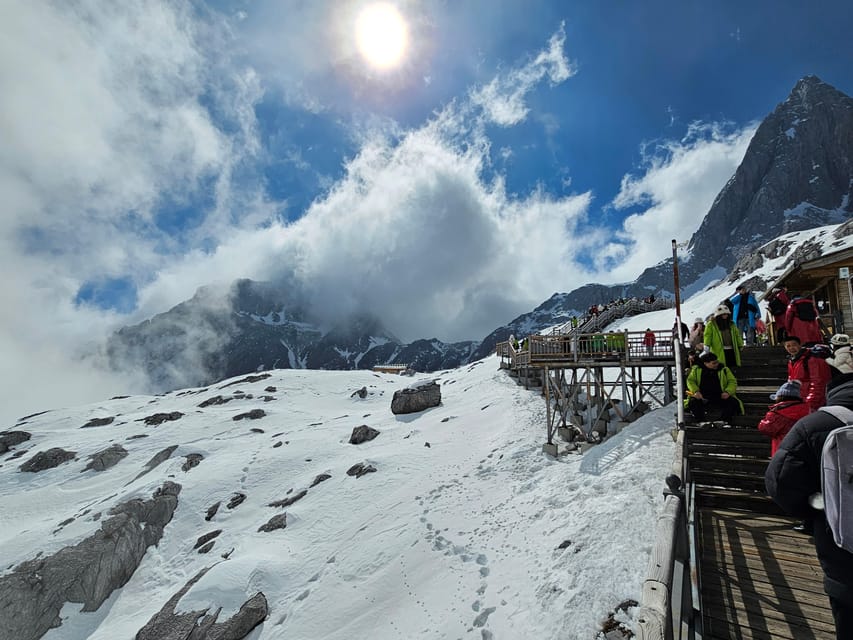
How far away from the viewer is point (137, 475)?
987 inches

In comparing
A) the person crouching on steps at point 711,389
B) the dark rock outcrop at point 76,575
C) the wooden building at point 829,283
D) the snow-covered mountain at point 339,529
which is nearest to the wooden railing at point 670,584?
the snow-covered mountain at point 339,529

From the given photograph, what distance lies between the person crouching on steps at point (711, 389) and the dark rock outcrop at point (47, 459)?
131 ft

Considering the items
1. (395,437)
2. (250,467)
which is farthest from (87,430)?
(395,437)

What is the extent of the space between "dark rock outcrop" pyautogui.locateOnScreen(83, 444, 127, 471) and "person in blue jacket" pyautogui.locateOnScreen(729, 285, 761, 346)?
38650mm

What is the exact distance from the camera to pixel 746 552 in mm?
5109

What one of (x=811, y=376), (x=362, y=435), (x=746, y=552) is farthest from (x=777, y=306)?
(x=362, y=435)

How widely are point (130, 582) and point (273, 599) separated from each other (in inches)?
378

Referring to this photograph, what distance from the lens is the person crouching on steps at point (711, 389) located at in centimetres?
833

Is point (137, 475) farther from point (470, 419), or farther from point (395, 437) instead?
point (470, 419)

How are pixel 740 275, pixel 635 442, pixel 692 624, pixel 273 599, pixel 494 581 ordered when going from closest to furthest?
1. pixel 692 624
2. pixel 494 581
3. pixel 635 442
4. pixel 273 599
5. pixel 740 275

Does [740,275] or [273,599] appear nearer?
[273,599]

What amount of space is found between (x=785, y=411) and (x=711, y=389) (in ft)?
11.1

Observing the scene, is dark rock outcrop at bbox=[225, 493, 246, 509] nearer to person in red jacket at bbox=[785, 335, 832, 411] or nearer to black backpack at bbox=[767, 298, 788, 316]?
person in red jacket at bbox=[785, 335, 832, 411]

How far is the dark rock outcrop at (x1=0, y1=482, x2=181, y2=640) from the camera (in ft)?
50.6
